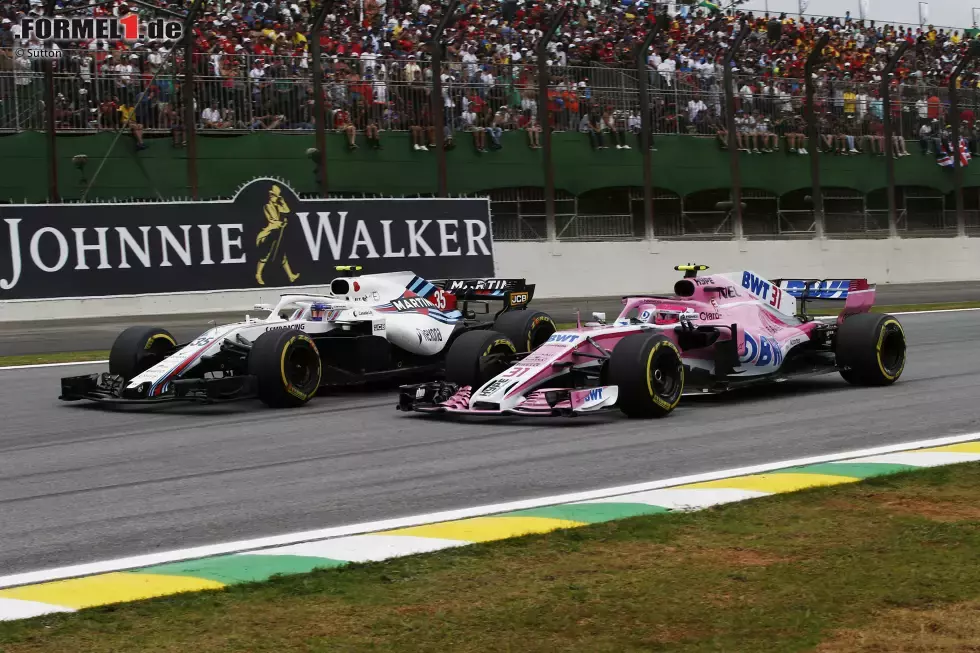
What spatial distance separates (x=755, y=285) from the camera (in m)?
12.8

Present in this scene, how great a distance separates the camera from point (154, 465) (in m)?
9.23

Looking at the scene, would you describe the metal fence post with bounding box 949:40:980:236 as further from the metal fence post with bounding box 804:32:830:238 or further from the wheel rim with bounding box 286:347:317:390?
the wheel rim with bounding box 286:347:317:390

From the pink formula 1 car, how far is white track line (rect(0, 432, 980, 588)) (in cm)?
217

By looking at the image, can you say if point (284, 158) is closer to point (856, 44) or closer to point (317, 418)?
point (317, 418)

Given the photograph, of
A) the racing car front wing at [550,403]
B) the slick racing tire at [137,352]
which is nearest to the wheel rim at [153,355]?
the slick racing tire at [137,352]

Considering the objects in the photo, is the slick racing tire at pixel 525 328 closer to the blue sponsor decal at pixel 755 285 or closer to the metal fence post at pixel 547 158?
the blue sponsor decal at pixel 755 285

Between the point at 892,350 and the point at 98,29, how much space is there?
700 inches

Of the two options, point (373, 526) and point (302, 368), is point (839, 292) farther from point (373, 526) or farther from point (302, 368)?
point (373, 526)

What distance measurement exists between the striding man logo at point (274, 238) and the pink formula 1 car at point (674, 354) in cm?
1138

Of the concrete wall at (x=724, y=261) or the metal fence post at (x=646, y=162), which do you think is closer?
the concrete wall at (x=724, y=261)

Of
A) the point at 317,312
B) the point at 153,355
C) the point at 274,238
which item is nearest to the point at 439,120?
the point at 274,238

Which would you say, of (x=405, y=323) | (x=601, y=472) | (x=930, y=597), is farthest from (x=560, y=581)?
(x=405, y=323)

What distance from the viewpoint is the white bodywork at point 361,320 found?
40.7ft

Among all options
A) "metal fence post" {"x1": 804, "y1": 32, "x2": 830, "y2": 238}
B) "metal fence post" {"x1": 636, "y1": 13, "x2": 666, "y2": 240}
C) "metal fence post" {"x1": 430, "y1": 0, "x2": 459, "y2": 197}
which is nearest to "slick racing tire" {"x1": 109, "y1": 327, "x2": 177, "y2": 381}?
"metal fence post" {"x1": 430, "y1": 0, "x2": 459, "y2": 197}
